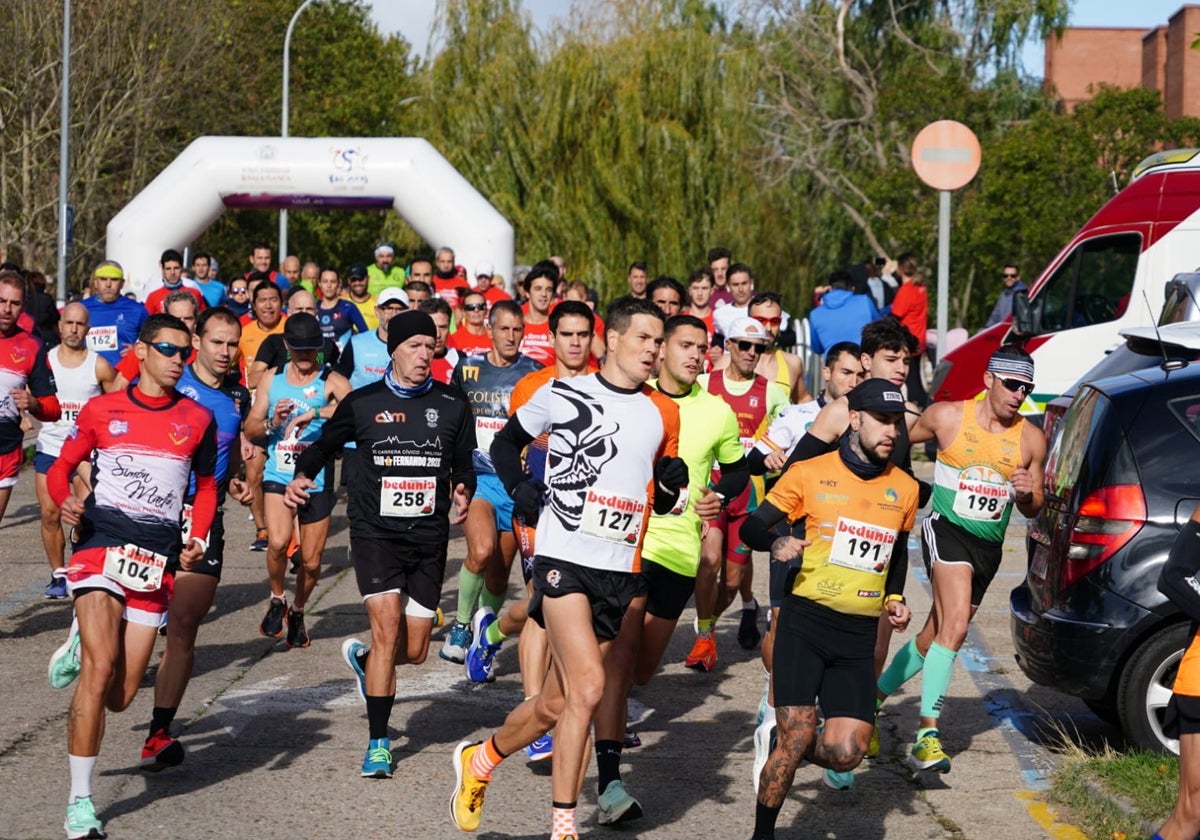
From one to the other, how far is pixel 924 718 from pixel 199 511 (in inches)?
128

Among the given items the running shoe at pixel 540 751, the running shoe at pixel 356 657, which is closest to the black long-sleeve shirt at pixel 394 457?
the running shoe at pixel 356 657

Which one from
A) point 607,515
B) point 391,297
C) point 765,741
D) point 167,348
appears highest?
point 391,297

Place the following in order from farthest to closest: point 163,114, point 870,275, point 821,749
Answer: point 163,114
point 870,275
point 821,749

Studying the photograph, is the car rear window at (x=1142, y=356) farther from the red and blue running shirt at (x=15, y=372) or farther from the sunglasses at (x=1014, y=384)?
the red and blue running shirt at (x=15, y=372)

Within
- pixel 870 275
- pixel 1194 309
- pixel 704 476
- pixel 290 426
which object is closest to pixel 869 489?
pixel 704 476

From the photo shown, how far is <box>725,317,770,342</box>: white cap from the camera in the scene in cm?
974

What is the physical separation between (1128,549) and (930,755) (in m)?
1.22

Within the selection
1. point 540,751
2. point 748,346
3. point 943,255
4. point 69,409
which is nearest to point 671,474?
point 540,751

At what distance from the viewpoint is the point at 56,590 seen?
38.4 feet

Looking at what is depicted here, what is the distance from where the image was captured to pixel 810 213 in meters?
39.8

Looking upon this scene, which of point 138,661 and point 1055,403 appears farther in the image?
point 1055,403

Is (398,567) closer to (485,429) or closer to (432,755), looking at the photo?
(432,755)

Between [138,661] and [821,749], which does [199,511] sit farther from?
[821,749]

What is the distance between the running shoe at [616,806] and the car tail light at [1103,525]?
2.25 m
